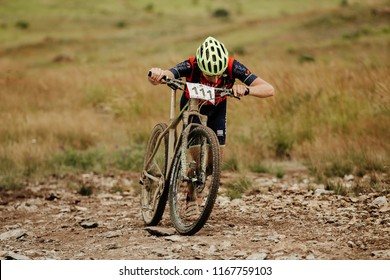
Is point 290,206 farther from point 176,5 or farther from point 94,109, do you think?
point 176,5

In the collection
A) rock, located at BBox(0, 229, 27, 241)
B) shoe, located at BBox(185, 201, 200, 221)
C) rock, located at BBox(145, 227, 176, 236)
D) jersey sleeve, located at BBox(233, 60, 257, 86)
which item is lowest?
rock, located at BBox(0, 229, 27, 241)

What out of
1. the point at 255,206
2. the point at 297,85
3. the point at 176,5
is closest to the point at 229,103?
the point at 297,85

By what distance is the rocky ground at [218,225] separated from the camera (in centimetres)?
683

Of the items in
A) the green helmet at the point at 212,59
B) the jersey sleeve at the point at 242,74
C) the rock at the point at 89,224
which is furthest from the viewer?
→ the rock at the point at 89,224

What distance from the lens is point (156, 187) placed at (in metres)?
8.54

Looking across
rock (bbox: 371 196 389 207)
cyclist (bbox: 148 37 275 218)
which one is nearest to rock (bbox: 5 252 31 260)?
cyclist (bbox: 148 37 275 218)

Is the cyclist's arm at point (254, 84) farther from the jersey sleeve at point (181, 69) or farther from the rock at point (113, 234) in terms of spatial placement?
the rock at point (113, 234)

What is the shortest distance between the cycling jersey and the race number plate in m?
0.36

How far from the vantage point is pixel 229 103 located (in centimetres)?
1424

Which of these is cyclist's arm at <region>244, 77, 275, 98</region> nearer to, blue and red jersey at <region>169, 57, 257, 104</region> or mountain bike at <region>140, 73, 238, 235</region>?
blue and red jersey at <region>169, 57, 257, 104</region>

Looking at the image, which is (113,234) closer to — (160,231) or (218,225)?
(160,231)

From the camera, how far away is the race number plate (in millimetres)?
6977

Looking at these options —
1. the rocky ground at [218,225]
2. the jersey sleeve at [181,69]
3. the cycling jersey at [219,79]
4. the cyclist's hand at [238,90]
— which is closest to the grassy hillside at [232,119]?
the rocky ground at [218,225]

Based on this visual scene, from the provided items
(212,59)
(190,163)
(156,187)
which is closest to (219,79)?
(212,59)
